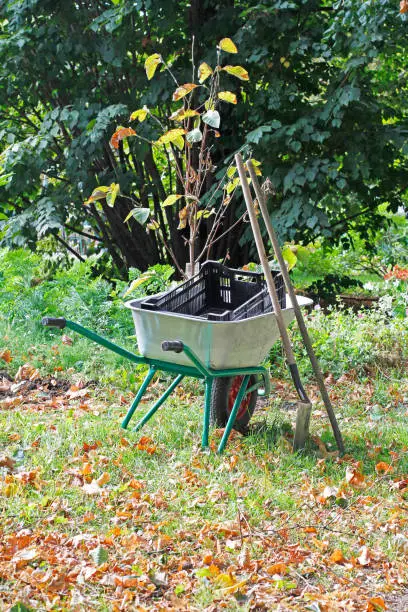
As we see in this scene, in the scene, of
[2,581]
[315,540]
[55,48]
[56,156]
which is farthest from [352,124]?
[2,581]

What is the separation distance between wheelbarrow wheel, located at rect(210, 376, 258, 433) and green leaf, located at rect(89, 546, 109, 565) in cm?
144

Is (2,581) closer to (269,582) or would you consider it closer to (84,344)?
(269,582)

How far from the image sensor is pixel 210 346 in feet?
12.0

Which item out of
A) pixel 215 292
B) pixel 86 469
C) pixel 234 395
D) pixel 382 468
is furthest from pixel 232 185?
pixel 86 469

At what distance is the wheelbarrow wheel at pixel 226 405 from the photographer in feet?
13.4

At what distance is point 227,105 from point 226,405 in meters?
3.48

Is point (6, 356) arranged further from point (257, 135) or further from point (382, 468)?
point (382, 468)

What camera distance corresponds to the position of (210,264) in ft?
14.2

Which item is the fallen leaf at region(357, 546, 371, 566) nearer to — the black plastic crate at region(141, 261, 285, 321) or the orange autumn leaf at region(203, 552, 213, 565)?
the orange autumn leaf at region(203, 552, 213, 565)

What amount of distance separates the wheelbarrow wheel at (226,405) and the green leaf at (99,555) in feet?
4.73

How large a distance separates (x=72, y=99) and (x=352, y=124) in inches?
101

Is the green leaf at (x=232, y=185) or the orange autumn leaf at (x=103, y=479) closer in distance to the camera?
the orange autumn leaf at (x=103, y=479)

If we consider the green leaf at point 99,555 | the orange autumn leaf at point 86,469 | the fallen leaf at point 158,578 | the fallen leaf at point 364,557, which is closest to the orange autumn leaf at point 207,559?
the fallen leaf at point 158,578

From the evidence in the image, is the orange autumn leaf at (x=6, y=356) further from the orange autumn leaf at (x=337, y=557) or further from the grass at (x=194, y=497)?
the orange autumn leaf at (x=337, y=557)
